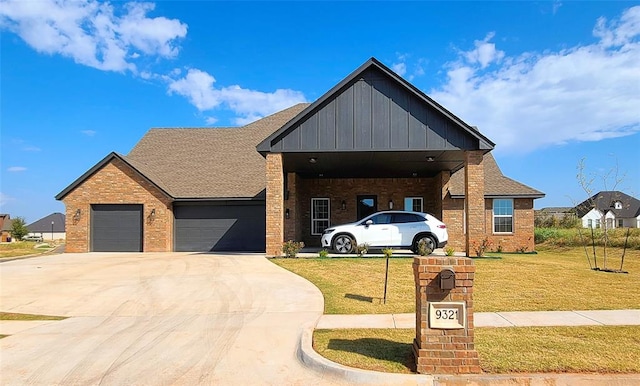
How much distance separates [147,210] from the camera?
20.0 meters

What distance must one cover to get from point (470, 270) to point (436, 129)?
10.8 m

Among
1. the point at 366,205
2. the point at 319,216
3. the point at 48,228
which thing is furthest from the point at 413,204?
the point at 48,228

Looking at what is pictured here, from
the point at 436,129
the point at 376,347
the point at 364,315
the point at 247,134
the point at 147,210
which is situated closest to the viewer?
the point at 376,347

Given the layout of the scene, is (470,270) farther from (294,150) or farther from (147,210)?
(147,210)

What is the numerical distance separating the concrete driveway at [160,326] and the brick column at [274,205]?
1954mm

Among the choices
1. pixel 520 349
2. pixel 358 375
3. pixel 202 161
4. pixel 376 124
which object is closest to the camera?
pixel 358 375

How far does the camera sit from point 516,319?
7.34 meters

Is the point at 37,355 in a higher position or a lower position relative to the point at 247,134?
lower

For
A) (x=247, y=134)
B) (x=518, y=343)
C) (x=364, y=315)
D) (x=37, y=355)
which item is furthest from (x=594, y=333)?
(x=247, y=134)

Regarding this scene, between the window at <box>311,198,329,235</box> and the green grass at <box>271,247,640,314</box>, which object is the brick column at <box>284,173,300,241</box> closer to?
the window at <box>311,198,329,235</box>

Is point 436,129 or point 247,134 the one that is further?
point 247,134

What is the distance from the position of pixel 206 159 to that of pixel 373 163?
32.0 feet

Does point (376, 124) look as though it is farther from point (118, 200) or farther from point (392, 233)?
point (118, 200)

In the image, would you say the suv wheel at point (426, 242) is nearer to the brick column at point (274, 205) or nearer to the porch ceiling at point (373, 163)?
the porch ceiling at point (373, 163)
